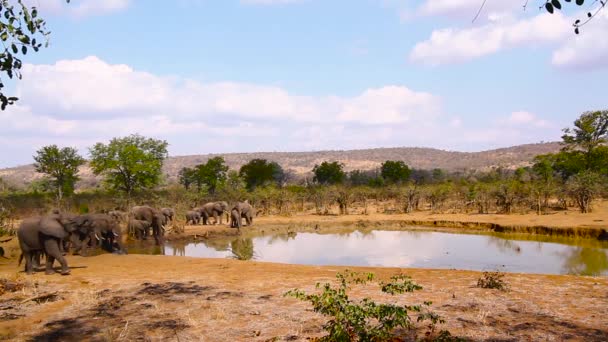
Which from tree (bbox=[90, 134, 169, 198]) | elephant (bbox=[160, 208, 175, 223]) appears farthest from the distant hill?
elephant (bbox=[160, 208, 175, 223])

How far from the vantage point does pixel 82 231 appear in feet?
59.5

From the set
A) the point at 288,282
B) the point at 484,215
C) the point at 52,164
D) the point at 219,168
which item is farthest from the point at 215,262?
the point at 219,168

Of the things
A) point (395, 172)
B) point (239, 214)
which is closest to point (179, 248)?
point (239, 214)

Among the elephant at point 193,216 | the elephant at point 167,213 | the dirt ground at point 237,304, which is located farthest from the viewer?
the elephant at point 193,216

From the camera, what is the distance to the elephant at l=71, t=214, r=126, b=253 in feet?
59.2

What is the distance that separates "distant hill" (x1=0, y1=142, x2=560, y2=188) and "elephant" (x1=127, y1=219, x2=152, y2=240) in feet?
265

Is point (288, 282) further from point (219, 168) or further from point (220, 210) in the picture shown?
point (219, 168)

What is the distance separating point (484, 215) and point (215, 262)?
2424 cm

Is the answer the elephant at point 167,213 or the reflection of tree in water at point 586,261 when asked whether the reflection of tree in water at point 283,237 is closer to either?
the elephant at point 167,213

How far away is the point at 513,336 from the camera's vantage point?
7.75m

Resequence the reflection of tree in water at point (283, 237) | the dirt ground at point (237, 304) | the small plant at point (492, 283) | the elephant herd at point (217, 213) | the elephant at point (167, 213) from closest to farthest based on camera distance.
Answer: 1. the dirt ground at point (237, 304)
2. the small plant at point (492, 283)
3. the reflection of tree in water at point (283, 237)
4. the elephant at point (167, 213)
5. the elephant herd at point (217, 213)

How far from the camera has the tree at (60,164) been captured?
45.6 metres

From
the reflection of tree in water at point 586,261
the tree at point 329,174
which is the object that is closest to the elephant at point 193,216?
the reflection of tree in water at point 586,261

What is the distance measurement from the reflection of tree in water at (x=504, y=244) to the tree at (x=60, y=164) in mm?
38476
